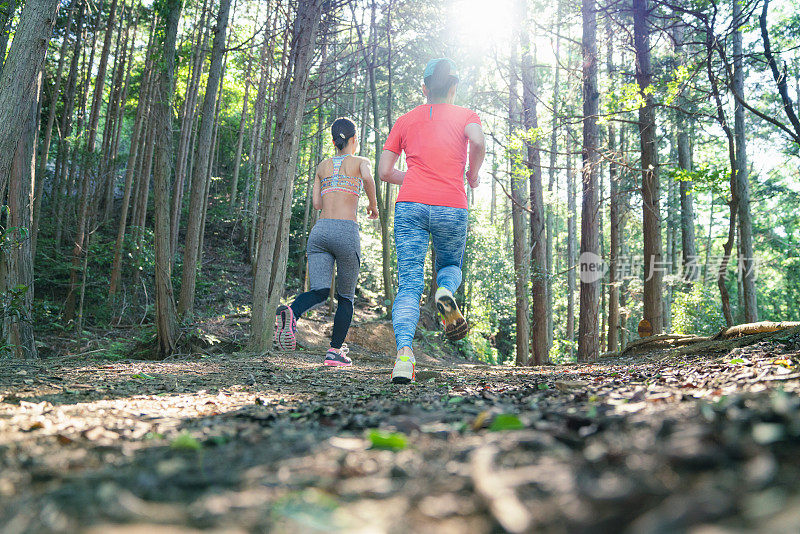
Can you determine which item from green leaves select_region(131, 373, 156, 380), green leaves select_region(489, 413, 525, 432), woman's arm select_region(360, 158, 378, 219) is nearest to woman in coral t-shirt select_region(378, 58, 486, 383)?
woman's arm select_region(360, 158, 378, 219)

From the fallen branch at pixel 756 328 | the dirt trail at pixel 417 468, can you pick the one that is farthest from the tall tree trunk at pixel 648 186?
the dirt trail at pixel 417 468

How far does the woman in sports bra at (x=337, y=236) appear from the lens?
204 inches

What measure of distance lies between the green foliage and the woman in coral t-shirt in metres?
20.4

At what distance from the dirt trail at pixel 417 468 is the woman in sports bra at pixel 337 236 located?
294cm

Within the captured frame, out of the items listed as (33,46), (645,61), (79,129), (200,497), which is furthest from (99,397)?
(79,129)

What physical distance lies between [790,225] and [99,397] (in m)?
44.8

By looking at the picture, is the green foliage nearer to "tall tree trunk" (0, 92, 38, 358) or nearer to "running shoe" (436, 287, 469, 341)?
"running shoe" (436, 287, 469, 341)

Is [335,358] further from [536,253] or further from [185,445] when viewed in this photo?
[536,253]

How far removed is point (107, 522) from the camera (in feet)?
2.83

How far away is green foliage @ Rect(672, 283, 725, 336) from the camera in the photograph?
2153 centimetres

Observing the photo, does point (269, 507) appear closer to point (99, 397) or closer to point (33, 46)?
point (99, 397)

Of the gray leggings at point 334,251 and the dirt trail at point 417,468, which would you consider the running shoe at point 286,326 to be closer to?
the gray leggings at point 334,251
